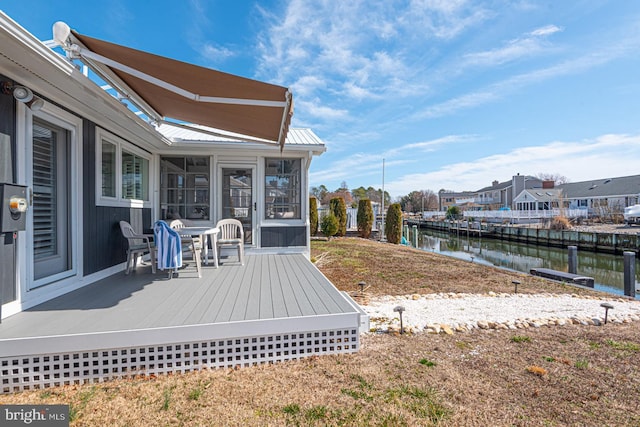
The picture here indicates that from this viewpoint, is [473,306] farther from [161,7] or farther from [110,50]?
[161,7]

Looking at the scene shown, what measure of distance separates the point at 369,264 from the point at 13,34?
7.80 meters

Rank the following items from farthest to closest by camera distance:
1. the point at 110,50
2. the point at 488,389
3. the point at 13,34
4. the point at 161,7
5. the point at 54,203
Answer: the point at 161,7, the point at 54,203, the point at 110,50, the point at 488,389, the point at 13,34

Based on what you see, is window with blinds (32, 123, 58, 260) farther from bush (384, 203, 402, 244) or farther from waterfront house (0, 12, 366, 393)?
bush (384, 203, 402, 244)

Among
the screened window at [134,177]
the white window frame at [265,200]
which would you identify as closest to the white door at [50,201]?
the screened window at [134,177]

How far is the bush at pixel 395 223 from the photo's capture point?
16.6m

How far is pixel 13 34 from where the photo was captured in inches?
79.7

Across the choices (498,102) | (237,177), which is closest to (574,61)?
(498,102)

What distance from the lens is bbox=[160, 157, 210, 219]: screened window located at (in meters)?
6.17

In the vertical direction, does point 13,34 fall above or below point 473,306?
above

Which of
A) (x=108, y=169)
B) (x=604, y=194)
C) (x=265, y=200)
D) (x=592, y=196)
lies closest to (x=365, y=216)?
(x=265, y=200)

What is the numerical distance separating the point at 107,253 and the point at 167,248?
115 centimetres

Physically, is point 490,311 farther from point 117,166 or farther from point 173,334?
point 117,166

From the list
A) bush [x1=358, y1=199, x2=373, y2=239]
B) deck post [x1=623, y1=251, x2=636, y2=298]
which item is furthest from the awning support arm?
bush [x1=358, y1=199, x2=373, y2=239]

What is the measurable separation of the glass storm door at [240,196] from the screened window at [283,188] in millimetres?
353
